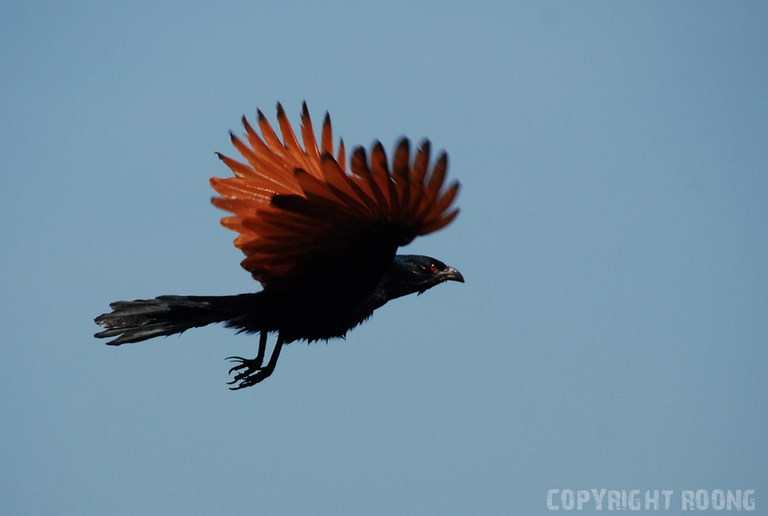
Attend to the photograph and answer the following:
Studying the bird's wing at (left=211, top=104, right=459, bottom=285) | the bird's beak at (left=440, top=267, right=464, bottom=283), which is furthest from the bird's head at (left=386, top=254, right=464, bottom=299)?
the bird's wing at (left=211, top=104, right=459, bottom=285)

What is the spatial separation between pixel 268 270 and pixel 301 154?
119cm

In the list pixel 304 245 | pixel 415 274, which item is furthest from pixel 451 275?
pixel 304 245

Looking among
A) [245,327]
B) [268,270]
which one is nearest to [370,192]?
[268,270]

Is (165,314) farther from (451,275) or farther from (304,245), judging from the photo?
(451,275)

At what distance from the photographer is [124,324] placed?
10.7m

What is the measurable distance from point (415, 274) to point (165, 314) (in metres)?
2.41

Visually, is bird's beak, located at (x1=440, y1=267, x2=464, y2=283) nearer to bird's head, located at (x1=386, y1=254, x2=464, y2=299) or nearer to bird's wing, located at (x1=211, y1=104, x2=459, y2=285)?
bird's head, located at (x1=386, y1=254, x2=464, y2=299)

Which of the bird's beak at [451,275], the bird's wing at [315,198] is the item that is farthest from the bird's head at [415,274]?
the bird's wing at [315,198]

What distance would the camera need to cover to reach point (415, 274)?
37.8ft

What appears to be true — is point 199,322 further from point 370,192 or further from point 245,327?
point 370,192

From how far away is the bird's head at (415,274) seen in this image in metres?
11.4

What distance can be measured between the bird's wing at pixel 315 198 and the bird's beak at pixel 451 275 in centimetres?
150

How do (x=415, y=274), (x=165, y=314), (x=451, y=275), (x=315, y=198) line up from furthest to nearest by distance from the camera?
(x=451, y=275) → (x=415, y=274) → (x=165, y=314) → (x=315, y=198)

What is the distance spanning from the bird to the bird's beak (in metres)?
0.05
